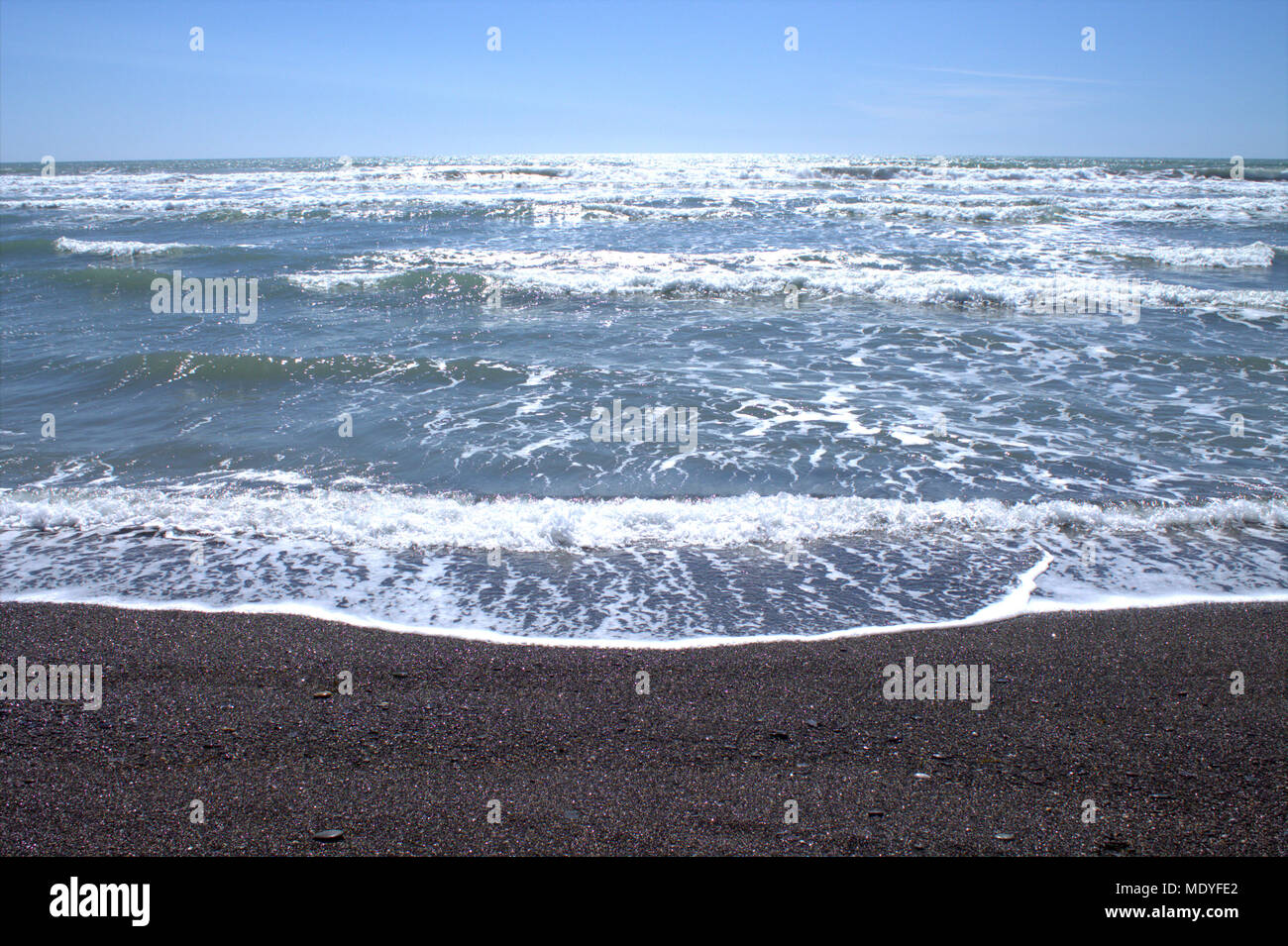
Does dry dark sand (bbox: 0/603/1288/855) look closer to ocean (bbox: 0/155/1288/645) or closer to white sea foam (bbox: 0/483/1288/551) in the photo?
→ ocean (bbox: 0/155/1288/645)

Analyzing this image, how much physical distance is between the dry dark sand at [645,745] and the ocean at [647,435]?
1.70ft

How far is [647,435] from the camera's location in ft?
28.0

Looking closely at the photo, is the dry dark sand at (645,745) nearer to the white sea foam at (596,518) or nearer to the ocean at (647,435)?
the ocean at (647,435)

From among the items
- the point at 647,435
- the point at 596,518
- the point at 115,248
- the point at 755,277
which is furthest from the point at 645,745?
the point at 115,248

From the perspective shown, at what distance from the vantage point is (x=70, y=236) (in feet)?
82.6

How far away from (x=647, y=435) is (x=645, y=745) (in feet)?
17.1

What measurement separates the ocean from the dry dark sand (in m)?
0.52

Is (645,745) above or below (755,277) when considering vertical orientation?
below

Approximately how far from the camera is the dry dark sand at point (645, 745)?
3.05 meters

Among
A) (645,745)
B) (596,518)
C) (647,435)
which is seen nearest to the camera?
(645,745)

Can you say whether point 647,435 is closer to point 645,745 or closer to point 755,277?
point 645,745

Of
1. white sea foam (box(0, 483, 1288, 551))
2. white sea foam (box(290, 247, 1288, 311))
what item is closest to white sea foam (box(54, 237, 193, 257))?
white sea foam (box(290, 247, 1288, 311))

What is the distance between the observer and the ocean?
5.38 metres
